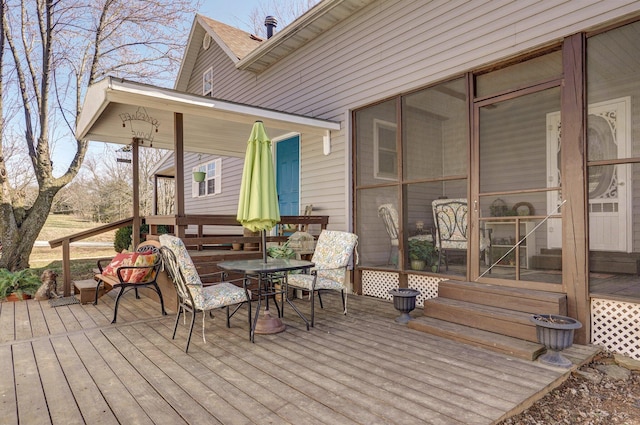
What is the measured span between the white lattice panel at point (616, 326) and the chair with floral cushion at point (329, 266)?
8.19 feet

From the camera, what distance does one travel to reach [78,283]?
5.46 m

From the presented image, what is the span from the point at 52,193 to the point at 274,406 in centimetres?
874

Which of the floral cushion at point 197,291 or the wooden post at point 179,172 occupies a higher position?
the wooden post at point 179,172

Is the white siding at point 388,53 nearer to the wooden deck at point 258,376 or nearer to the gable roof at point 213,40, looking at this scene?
the gable roof at point 213,40

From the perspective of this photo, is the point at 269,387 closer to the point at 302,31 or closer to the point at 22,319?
the point at 22,319

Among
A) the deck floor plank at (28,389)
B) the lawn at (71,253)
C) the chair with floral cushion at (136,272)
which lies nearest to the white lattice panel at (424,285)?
the chair with floral cushion at (136,272)

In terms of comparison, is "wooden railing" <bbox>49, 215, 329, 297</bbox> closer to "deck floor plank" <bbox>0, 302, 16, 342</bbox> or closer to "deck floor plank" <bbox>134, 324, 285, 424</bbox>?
"deck floor plank" <bbox>0, 302, 16, 342</bbox>

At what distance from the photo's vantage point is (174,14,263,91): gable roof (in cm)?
917

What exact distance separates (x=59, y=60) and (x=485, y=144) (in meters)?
10.6

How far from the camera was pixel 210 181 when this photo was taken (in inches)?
416

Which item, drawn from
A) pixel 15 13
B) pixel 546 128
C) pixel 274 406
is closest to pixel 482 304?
pixel 546 128

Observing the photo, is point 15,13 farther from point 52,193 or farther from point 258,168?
point 258,168

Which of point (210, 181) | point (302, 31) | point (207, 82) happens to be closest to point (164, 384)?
point (302, 31)

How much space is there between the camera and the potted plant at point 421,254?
16.1ft
